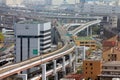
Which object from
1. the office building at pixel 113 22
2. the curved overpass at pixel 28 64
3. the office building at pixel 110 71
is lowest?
the office building at pixel 113 22

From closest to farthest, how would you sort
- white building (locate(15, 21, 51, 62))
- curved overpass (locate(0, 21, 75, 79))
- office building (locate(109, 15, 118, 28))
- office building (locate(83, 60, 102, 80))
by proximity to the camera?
curved overpass (locate(0, 21, 75, 79))
office building (locate(83, 60, 102, 80))
white building (locate(15, 21, 51, 62))
office building (locate(109, 15, 118, 28))

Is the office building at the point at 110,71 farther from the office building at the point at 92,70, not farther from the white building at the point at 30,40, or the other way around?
the white building at the point at 30,40

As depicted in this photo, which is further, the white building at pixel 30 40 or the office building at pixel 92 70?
the white building at pixel 30 40

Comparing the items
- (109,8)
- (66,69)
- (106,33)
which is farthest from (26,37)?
(109,8)

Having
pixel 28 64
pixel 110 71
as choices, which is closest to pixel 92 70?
pixel 110 71

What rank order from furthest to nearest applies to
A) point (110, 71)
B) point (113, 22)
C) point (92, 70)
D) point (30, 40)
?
point (113, 22), point (30, 40), point (110, 71), point (92, 70)

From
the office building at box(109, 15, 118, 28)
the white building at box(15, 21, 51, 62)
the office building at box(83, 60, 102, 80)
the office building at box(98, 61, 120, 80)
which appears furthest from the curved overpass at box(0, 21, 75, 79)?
the office building at box(109, 15, 118, 28)

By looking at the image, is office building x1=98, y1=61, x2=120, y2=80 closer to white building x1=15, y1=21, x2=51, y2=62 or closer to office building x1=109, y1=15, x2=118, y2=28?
white building x1=15, y1=21, x2=51, y2=62

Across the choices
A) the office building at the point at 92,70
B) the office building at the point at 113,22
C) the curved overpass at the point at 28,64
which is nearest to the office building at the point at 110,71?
the office building at the point at 92,70

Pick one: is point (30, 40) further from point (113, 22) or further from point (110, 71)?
point (113, 22)
